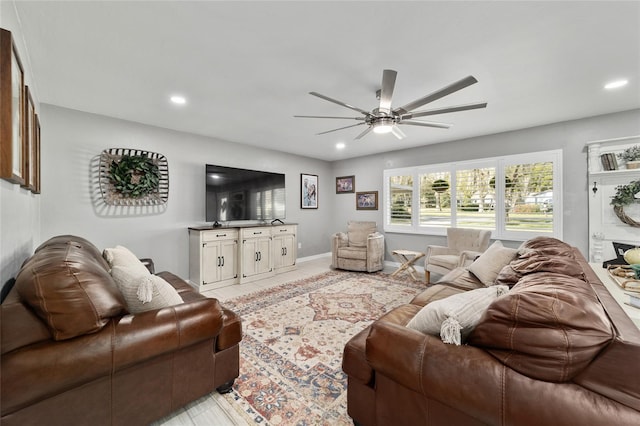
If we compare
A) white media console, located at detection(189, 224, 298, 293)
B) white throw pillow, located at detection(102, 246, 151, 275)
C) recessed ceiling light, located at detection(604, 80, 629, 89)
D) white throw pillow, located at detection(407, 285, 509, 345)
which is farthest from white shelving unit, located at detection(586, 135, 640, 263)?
white throw pillow, located at detection(102, 246, 151, 275)

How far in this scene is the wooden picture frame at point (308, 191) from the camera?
605 centimetres

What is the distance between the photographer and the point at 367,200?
19.7 ft

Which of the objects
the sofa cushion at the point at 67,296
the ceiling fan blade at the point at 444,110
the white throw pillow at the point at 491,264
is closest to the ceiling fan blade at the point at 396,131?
the ceiling fan blade at the point at 444,110

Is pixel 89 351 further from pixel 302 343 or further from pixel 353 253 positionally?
pixel 353 253

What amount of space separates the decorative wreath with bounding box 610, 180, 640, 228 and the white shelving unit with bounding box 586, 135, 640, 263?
0.17 ft

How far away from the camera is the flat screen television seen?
4.32 metres

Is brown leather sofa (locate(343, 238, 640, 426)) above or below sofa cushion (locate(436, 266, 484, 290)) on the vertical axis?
above

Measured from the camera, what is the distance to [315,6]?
1593 mm

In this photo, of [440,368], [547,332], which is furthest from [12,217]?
[547,332]

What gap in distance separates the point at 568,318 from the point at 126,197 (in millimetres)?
4458

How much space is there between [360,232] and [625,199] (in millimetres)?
3831

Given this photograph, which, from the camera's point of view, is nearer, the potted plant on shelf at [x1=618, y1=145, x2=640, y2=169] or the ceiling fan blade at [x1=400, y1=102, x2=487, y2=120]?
the ceiling fan blade at [x1=400, y1=102, x2=487, y2=120]

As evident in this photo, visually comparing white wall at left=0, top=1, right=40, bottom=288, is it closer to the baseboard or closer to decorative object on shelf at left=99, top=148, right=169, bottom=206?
decorative object on shelf at left=99, top=148, right=169, bottom=206

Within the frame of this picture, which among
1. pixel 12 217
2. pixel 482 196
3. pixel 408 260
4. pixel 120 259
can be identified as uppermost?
pixel 482 196
